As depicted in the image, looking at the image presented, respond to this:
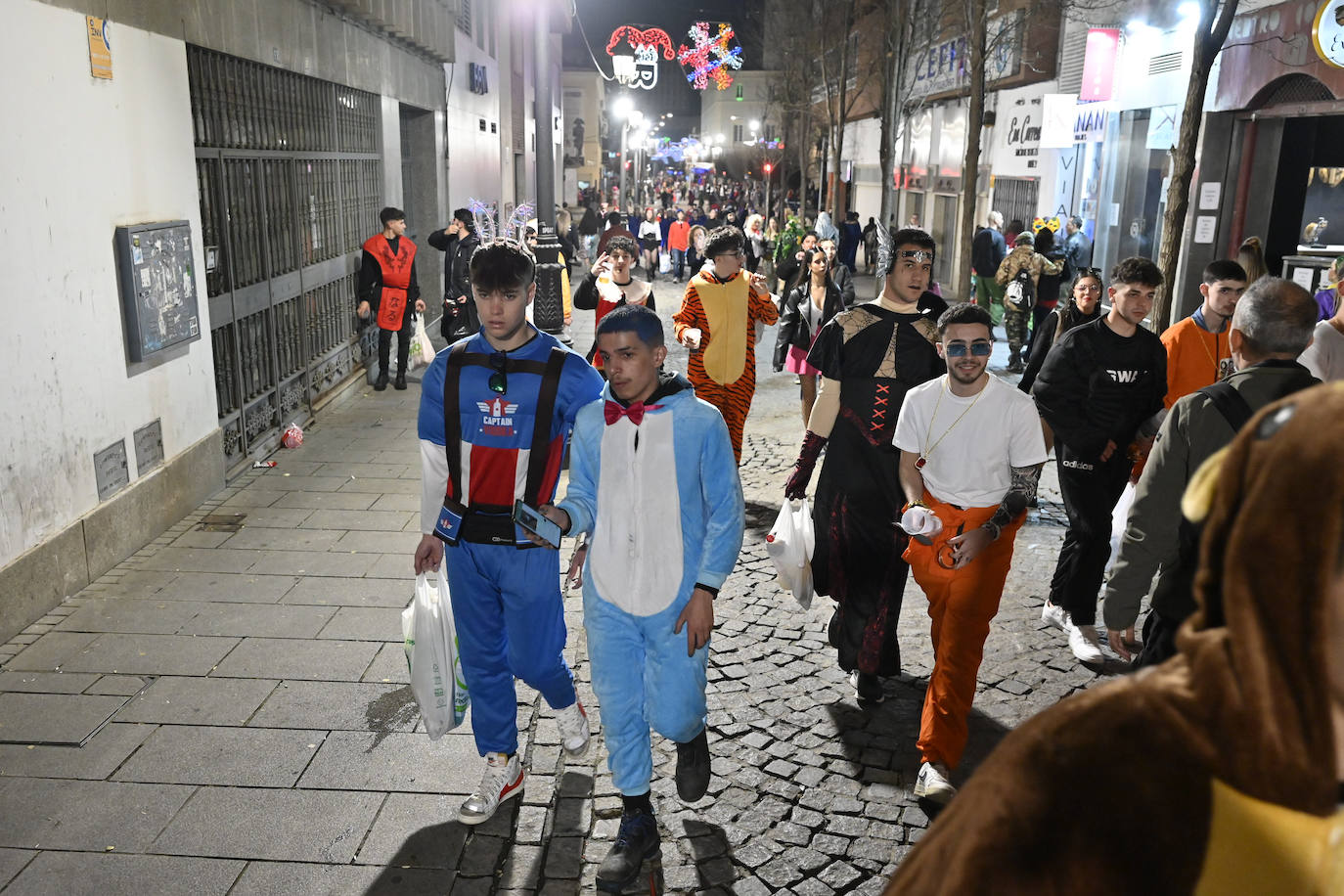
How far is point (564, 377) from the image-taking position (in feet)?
13.5

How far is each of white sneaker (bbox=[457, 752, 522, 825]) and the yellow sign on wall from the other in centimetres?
525

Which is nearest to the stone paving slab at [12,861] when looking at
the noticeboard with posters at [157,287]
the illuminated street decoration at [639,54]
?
the noticeboard with posters at [157,287]

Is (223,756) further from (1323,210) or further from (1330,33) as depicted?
(1323,210)

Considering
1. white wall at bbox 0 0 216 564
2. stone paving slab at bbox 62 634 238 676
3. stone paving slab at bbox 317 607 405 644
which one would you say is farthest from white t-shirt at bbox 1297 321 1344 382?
white wall at bbox 0 0 216 564

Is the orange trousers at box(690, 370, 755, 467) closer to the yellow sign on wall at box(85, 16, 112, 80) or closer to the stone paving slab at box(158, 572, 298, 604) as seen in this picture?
the stone paving slab at box(158, 572, 298, 604)

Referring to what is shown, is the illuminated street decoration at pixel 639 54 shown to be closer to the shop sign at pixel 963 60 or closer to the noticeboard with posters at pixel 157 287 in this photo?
the shop sign at pixel 963 60

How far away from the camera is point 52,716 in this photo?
4.98 metres

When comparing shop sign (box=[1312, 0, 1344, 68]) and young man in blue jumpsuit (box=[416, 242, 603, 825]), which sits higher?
shop sign (box=[1312, 0, 1344, 68])

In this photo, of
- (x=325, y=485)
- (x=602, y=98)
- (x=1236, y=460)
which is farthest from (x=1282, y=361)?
(x=602, y=98)

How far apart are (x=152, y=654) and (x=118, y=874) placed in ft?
6.68

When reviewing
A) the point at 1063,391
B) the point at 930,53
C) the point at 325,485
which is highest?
the point at 930,53

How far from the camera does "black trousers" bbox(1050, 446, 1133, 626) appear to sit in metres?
5.67

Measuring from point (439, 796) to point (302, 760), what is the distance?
0.69m

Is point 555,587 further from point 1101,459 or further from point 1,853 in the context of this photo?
point 1101,459
